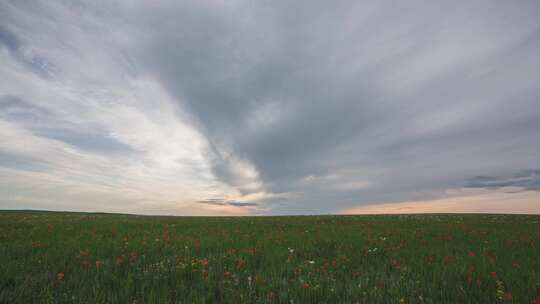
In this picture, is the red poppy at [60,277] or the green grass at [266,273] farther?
the red poppy at [60,277]

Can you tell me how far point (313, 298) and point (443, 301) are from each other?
2488 mm

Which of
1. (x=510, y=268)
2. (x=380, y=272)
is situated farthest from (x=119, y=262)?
(x=510, y=268)

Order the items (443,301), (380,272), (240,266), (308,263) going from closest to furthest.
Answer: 1. (443,301)
2. (380,272)
3. (240,266)
4. (308,263)

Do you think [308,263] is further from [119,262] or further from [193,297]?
[119,262]

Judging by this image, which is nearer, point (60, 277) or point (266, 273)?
point (60, 277)

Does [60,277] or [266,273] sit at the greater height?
[60,277]

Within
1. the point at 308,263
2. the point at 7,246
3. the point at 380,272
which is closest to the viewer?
the point at 380,272

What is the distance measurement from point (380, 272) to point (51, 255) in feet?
31.9

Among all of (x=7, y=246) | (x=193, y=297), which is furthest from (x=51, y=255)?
(x=193, y=297)

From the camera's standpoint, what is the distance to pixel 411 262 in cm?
833

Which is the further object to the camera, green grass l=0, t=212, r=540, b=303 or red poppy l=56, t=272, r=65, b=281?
red poppy l=56, t=272, r=65, b=281

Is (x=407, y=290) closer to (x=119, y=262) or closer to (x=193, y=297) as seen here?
(x=193, y=297)

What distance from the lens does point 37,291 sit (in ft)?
18.7

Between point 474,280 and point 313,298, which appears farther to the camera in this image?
point 474,280
